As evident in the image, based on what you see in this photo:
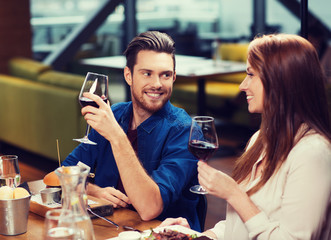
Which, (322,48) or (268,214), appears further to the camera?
(322,48)

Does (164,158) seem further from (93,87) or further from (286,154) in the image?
(286,154)

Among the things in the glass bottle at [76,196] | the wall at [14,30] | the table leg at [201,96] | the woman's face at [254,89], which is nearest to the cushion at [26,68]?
the wall at [14,30]

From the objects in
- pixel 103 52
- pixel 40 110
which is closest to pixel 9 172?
pixel 40 110

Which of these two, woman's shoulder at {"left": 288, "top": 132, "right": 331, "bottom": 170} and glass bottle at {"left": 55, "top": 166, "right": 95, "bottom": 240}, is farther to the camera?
woman's shoulder at {"left": 288, "top": 132, "right": 331, "bottom": 170}

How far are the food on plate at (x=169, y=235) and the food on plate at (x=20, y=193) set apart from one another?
416 millimetres

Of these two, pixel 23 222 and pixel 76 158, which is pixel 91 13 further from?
pixel 23 222

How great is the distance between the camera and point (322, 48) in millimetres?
5414

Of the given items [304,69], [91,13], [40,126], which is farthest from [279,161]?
[91,13]

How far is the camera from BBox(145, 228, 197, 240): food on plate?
153 centimetres

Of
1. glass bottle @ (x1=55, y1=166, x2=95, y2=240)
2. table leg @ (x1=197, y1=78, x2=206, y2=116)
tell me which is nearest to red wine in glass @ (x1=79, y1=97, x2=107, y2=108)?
glass bottle @ (x1=55, y1=166, x2=95, y2=240)

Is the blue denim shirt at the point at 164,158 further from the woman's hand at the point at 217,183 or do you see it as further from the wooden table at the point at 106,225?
the woman's hand at the point at 217,183

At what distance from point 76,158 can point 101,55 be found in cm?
533

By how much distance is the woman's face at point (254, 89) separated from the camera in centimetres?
168

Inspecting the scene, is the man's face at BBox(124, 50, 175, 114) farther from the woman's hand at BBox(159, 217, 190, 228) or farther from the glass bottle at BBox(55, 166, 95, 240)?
the glass bottle at BBox(55, 166, 95, 240)
